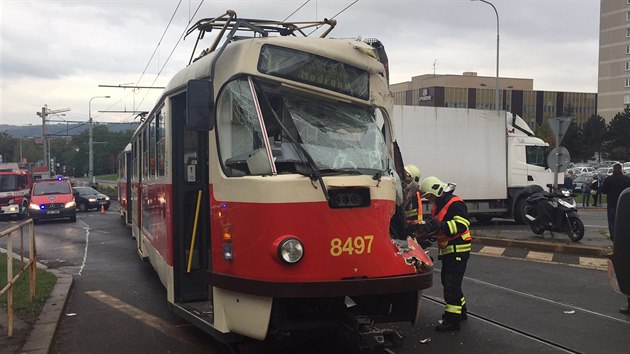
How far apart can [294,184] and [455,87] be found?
98439mm

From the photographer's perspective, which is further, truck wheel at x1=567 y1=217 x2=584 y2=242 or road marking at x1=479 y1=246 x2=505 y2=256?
truck wheel at x1=567 y1=217 x2=584 y2=242

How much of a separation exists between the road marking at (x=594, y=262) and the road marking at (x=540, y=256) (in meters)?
0.62

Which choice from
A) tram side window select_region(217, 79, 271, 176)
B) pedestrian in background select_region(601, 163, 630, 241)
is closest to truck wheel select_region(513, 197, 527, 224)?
pedestrian in background select_region(601, 163, 630, 241)

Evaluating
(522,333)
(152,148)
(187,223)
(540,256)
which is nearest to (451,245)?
(522,333)

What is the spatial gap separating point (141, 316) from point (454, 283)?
406 centimetres

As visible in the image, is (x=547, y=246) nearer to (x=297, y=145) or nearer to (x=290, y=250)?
(x=297, y=145)

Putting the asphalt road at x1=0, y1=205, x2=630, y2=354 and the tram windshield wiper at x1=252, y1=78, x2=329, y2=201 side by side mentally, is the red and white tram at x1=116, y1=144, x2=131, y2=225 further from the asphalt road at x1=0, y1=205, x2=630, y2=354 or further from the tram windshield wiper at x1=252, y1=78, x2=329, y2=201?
the tram windshield wiper at x1=252, y1=78, x2=329, y2=201

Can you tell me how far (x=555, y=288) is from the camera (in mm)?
8984

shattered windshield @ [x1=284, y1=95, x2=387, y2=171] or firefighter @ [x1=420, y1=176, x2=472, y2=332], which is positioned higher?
shattered windshield @ [x1=284, y1=95, x2=387, y2=171]

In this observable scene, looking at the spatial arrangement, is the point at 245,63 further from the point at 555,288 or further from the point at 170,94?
the point at 555,288

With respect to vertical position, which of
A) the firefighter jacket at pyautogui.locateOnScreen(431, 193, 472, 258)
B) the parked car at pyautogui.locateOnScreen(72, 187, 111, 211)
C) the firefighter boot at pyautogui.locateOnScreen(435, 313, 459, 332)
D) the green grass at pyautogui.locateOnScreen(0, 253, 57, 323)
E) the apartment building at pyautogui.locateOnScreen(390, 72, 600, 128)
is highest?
the apartment building at pyautogui.locateOnScreen(390, 72, 600, 128)

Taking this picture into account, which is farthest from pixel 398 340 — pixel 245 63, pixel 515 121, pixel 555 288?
pixel 515 121

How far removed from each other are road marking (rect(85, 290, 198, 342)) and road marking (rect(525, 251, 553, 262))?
312 inches

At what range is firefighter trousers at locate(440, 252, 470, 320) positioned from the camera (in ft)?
21.9
